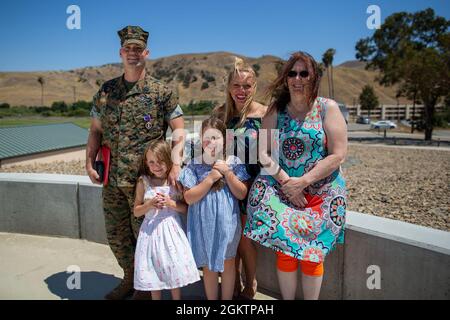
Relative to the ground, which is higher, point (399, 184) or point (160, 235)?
A: point (160, 235)

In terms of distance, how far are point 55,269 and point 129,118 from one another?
181cm

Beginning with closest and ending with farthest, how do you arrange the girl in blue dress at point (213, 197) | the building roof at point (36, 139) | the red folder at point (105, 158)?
the girl in blue dress at point (213, 197) < the red folder at point (105, 158) < the building roof at point (36, 139)

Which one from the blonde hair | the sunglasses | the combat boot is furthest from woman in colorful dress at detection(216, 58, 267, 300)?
the combat boot

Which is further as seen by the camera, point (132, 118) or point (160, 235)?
point (132, 118)

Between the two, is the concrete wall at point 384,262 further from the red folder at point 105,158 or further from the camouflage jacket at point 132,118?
the camouflage jacket at point 132,118

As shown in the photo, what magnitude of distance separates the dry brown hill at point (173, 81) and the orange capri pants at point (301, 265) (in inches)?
3243

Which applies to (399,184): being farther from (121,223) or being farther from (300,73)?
(121,223)

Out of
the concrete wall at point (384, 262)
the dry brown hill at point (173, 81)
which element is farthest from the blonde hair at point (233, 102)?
the dry brown hill at point (173, 81)

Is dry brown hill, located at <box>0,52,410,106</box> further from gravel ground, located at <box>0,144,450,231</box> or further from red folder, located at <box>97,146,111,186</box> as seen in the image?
red folder, located at <box>97,146,111,186</box>

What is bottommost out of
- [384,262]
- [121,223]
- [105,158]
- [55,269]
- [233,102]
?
[55,269]

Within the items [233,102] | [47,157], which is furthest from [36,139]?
[233,102]

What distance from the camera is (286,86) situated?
2.62 meters

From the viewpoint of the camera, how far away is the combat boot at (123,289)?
124 inches

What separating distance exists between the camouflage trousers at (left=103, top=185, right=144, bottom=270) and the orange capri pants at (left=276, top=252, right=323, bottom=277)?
112cm
